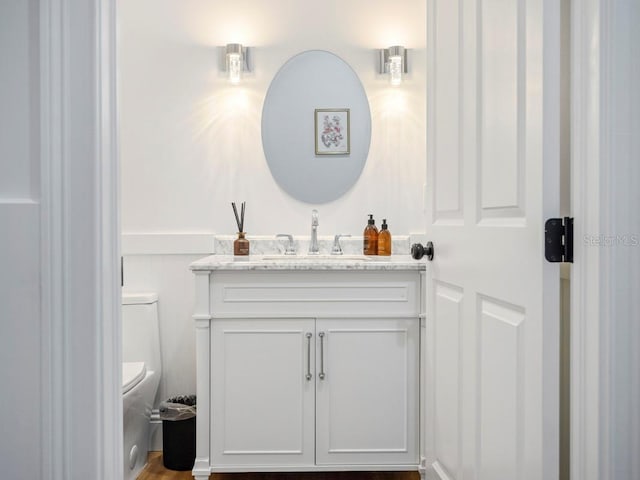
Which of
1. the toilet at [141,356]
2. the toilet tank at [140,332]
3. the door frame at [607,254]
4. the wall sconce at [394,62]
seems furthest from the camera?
the wall sconce at [394,62]

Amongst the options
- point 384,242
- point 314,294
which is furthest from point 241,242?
point 384,242

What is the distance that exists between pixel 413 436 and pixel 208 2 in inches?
83.3

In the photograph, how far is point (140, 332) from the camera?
2.34 meters

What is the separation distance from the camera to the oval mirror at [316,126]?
2486 mm

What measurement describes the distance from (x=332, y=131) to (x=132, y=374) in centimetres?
138

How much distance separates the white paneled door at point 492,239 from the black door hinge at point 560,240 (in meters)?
0.02

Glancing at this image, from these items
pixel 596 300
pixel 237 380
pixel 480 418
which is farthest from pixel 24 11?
pixel 237 380

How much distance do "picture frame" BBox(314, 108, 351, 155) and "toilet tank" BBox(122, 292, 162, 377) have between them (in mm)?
1069

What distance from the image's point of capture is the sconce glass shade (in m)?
2.40

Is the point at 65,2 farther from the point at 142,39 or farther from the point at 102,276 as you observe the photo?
the point at 142,39

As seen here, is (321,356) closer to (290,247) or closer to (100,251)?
(290,247)

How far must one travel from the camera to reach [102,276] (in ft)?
3.01

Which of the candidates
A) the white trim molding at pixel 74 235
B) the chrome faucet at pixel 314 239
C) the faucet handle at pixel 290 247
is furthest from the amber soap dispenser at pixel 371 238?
the white trim molding at pixel 74 235

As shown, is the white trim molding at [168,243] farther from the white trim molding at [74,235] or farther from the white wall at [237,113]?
the white trim molding at [74,235]
